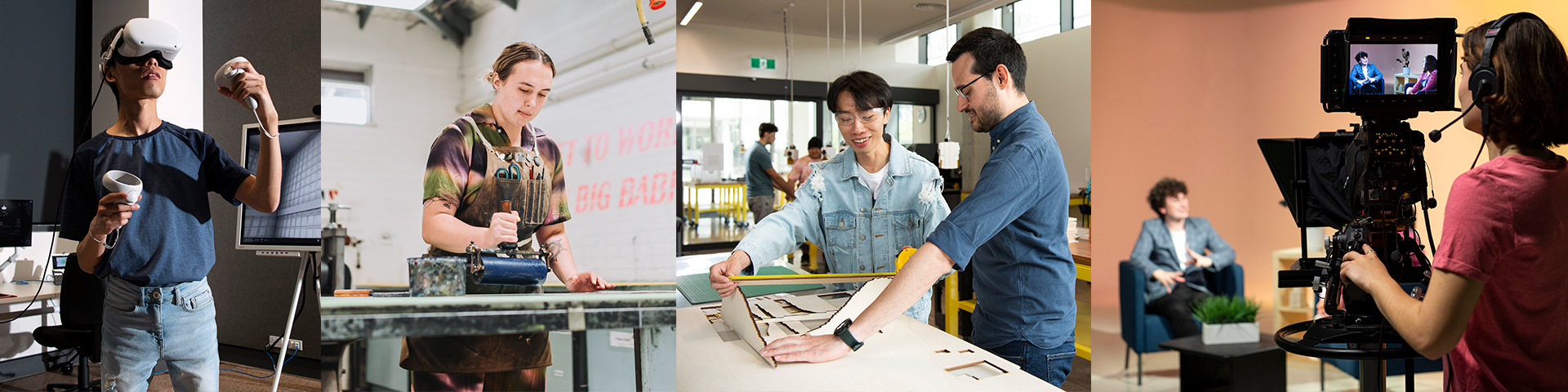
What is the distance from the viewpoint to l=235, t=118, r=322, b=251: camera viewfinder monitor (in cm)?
288

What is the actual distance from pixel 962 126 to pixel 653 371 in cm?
661

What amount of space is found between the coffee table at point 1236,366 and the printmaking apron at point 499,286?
2.37 m

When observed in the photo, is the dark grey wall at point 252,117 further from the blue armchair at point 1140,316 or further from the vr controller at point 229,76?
the blue armchair at point 1140,316

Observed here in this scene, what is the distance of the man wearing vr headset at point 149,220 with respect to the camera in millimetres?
1873

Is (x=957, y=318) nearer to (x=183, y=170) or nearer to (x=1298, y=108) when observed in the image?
(x=1298, y=108)

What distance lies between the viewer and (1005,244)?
145 cm

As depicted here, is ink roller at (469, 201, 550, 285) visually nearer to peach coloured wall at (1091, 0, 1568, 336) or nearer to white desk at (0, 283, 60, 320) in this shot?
peach coloured wall at (1091, 0, 1568, 336)

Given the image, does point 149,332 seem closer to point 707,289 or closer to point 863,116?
point 707,289

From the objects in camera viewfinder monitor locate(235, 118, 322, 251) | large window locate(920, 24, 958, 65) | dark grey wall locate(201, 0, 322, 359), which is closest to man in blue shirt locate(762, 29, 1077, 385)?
camera viewfinder monitor locate(235, 118, 322, 251)

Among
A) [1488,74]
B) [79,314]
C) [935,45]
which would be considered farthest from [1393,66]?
[935,45]

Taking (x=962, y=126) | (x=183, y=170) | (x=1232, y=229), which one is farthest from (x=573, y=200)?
(x=962, y=126)

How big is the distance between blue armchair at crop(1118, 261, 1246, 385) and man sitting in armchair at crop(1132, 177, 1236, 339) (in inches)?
1.0

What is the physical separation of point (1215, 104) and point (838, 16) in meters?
4.94

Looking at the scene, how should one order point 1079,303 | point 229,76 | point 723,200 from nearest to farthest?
1. point 229,76
2. point 1079,303
3. point 723,200
